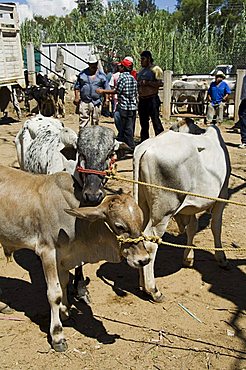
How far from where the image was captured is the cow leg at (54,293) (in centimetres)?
320

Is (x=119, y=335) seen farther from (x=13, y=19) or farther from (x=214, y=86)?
(x=13, y=19)

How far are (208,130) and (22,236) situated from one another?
7.28 feet

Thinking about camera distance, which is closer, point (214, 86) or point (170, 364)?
point (170, 364)

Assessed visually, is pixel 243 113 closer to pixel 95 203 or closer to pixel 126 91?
pixel 126 91

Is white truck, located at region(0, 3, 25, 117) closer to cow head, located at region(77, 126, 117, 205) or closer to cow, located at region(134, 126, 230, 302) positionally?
cow, located at region(134, 126, 230, 302)

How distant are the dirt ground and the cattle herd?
15 cm

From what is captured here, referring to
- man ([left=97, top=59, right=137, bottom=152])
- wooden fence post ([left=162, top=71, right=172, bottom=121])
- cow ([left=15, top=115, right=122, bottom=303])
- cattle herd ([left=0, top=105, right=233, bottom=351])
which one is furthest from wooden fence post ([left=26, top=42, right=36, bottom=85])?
cattle herd ([left=0, top=105, right=233, bottom=351])

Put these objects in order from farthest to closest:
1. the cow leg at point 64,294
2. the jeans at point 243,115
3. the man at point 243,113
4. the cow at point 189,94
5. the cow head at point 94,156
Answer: the cow at point 189,94, the jeans at point 243,115, the man at point 243,113, the cow leg at point 64,294, the cow head at point 94,156

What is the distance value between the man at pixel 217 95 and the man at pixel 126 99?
4.36 m

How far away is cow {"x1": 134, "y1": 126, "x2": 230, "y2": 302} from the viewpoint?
3865 millimetres

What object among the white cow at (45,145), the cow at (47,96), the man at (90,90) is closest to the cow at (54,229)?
the white cow at (45,145)

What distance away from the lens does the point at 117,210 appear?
2.77 m

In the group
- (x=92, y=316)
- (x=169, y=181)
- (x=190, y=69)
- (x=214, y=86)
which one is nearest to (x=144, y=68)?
(x=214, y=86)

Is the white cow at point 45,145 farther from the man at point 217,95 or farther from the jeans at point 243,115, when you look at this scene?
the man at point 217,95
